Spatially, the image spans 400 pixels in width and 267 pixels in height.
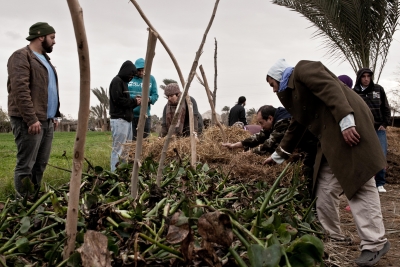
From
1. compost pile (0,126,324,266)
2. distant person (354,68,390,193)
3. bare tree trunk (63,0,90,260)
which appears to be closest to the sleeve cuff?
compost pile (0,126,324,266)

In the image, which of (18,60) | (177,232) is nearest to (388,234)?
(177,232)

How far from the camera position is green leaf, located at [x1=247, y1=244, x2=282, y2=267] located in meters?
1.58

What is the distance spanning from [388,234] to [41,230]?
2.77m

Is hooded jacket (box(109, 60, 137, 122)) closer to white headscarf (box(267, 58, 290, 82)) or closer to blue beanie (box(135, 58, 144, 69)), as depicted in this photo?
blue beanie (box(135, 58, 144, 69))

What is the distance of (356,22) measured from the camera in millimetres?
9664

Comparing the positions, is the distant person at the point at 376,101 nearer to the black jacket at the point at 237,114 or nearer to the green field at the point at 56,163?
the green field at the point at 56,163

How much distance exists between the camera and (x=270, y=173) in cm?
416

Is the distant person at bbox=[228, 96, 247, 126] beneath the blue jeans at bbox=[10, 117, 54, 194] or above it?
above

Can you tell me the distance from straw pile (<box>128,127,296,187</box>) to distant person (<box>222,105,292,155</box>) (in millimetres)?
149

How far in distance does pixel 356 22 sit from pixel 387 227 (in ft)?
23.0

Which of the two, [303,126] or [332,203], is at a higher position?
[303,126]

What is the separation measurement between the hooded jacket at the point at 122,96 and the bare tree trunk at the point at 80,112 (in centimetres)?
383

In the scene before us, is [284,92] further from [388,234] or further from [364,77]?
[364,77]

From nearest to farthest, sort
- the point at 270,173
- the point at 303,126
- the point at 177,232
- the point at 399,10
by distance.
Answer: the point at 177,232 < the point at 303,126 < the point at 270,173 < the point at 399,10
